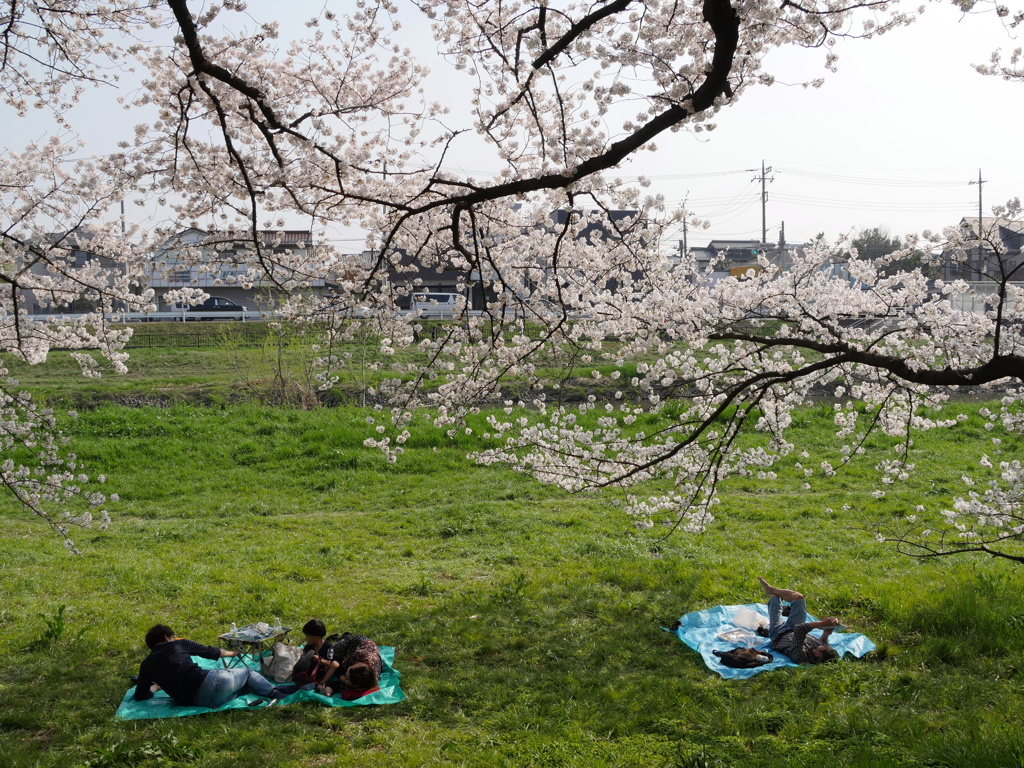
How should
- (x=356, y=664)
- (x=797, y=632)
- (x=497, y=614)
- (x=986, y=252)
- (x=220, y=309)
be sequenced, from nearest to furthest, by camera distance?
(x=986, y=252) < (x=356, y=664) < (x=797, y=632) < (x=497, y=614) < (x=220, y=309)

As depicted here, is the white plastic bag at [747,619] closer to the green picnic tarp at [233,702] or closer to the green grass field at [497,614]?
the green grass field at [497,614]

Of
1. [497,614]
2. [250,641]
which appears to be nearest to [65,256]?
[250,641]

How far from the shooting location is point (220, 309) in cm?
2706

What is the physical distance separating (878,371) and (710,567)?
2.28 metres

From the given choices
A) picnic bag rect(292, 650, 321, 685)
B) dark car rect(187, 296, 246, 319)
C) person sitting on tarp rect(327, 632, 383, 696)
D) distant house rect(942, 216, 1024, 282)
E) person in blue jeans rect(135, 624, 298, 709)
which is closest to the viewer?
distant house rect(942, 216, 1024, 282)

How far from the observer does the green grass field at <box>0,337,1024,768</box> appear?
155 inches

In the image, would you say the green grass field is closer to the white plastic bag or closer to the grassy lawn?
the grassy lawn

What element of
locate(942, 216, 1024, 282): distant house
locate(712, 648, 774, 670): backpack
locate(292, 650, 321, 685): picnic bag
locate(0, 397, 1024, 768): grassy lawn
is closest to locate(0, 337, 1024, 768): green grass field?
locate(0, 397, 1024, 768): grassy lawn

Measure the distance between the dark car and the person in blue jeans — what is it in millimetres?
20188

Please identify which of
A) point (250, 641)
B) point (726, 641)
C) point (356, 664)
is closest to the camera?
point (356, 664)

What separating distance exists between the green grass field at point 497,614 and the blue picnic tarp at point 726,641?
12 centimetres

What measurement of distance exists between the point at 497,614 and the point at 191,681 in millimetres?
2324

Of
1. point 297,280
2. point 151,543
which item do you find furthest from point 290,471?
point 297,280

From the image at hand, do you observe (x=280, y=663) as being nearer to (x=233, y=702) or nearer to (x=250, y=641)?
(x=250, y=641)
